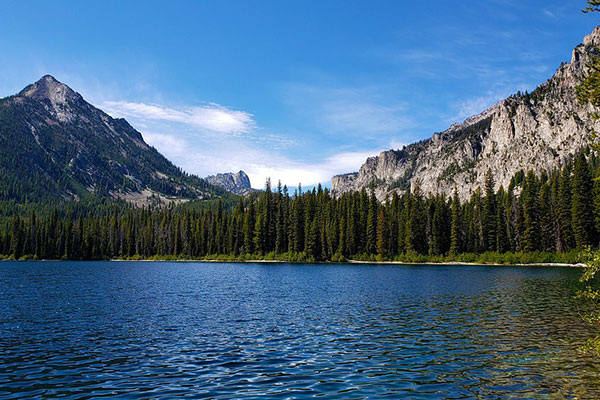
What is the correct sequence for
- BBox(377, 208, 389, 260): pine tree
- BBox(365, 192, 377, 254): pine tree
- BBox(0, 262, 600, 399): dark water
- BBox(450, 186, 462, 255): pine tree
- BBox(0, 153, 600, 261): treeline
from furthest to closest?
1. BBox(365, 192, 377, 254): pine tree
2. BBox(377, 208, 389, 260): pine tree
3. BBox(450, 186, 462, 255): pine tree
4. BBox(0, 153, 600, 261): treeline
5. BBox(0, 262, 600, 399): dark water

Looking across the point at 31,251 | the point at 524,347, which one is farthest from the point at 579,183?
the point at 31,251

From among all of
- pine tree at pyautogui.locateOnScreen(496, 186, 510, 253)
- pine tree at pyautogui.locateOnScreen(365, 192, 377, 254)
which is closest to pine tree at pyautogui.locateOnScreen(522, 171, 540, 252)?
pine tree at pyautogui.locateOnScreen(496, 186, 510, 253)

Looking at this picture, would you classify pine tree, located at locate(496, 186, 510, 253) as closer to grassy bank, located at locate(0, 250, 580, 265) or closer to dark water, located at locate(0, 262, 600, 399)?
grassy bank, located at locate(0, 250, 580, 265)

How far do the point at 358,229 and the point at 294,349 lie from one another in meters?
120

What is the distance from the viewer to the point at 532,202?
118688 millimetres

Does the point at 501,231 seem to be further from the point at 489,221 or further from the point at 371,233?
the point at 371,233

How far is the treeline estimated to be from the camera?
11281cm

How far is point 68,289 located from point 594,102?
172ft

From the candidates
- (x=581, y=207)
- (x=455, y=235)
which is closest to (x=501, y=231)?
(x=455, y=235)

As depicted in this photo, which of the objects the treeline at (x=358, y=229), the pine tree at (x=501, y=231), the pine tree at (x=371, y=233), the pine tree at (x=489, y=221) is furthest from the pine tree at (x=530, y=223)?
the pine tree at (x=371, y=233)

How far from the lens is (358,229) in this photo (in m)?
140

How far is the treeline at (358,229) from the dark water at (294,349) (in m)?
82.3

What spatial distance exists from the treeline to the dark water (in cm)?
8226

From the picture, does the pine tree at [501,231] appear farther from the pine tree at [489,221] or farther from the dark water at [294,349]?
the dark water at [294,349]
